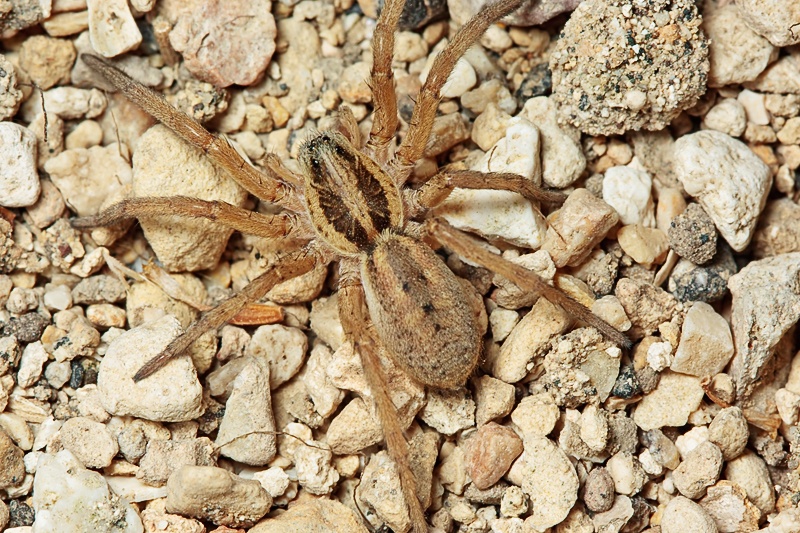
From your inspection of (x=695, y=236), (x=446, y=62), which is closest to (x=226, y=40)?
(x=446, y=62)

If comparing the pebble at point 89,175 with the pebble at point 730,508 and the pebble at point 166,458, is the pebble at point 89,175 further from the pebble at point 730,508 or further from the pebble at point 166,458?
the pebble at point 730,508

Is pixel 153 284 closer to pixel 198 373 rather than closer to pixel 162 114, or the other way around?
pixel 198 373

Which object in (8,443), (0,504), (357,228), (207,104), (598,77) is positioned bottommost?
(0,504)

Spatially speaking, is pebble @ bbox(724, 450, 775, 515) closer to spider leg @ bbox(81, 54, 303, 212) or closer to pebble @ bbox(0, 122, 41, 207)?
spider leg @ bbox(81, 54, 303, 212)

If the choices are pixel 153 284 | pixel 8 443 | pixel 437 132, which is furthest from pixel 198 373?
pixel 437 132

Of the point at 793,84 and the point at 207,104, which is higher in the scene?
the point at 793,84

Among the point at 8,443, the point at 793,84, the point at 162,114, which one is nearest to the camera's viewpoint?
the point at 8,443

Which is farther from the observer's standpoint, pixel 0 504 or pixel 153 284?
pixel 153 284
